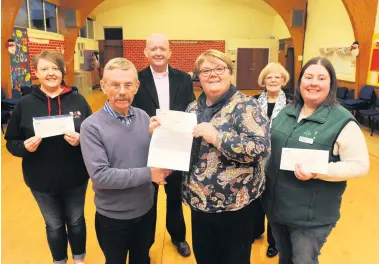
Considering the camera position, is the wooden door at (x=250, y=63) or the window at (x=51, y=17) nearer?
the window at (x=51, y=17)

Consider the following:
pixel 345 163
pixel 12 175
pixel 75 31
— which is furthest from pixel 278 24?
pixel 345 163

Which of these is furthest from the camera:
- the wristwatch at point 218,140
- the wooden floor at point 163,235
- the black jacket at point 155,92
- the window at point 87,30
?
the window at point 87,30

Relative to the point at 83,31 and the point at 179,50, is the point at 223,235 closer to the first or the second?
the point at 179,50

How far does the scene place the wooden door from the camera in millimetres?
14337

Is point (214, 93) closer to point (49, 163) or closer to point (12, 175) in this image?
point (49, 163)

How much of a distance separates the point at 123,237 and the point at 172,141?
1.92 feet

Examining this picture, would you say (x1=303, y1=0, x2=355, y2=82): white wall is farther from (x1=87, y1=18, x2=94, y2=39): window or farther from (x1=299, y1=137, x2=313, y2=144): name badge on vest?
(x1=87, y1=18, x2=94, y2=39): window

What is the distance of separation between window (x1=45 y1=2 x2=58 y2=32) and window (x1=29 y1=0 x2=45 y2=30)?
0.38 metres

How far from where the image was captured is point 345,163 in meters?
1.39

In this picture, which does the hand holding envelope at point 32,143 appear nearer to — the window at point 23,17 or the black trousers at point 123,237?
the black trousers at point 123,237

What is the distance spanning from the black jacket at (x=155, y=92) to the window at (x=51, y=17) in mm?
10190

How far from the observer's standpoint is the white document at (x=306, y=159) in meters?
1.36

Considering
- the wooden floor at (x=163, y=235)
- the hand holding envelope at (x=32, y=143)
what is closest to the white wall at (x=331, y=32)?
the wooden floor at (x=163, y=235)

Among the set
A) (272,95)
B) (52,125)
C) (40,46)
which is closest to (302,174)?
(272,95)
